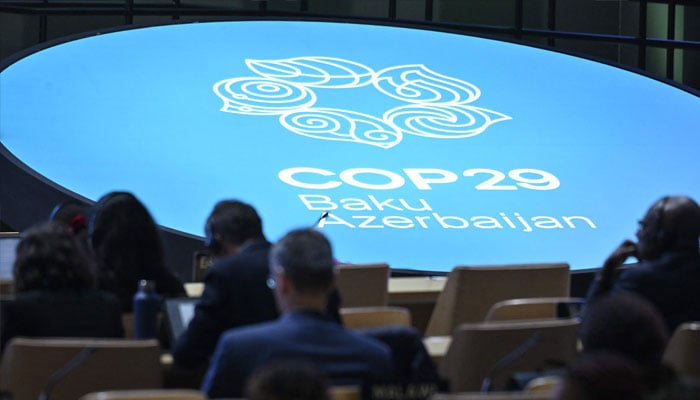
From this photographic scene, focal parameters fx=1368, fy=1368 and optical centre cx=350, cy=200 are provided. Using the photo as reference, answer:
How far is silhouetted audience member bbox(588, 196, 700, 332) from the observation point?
16.0 ft

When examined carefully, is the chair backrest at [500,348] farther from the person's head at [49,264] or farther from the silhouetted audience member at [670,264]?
the person's head at [49,264]

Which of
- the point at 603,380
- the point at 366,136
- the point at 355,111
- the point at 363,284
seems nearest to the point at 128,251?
the point at 363,284

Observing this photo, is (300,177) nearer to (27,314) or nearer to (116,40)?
(116,40)

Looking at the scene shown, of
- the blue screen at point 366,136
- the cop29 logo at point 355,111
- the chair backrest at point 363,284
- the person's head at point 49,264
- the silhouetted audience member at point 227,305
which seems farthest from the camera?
the cop29 logo at point 355,111

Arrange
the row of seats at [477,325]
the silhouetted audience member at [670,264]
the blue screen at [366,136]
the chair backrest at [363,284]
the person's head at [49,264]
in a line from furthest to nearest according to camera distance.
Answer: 1. the blue screen at [366,136]
2. the chair backrest at [363,284]
3. the silhouetted audience member at [670,264]
4. the person's head at [49,264]
5. the row of seats at [477,325]

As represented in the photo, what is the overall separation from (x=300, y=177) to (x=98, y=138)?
4.35ft

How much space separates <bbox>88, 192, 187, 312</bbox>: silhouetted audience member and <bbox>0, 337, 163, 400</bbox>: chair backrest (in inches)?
43.6

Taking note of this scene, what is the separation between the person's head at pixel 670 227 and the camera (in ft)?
16.5

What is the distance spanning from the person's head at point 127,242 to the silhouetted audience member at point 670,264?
5.90 ft

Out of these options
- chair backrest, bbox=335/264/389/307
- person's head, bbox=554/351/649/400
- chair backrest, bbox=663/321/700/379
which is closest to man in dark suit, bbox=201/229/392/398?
person's head, bbox=554/351/649/400

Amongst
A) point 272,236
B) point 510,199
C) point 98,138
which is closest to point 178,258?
point 272,236

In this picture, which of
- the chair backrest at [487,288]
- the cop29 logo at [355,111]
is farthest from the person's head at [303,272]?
the cop29 logo at [355,111]

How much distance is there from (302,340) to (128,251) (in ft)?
6.52

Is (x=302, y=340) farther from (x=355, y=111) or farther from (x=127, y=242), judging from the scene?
(x=355, y=111)
